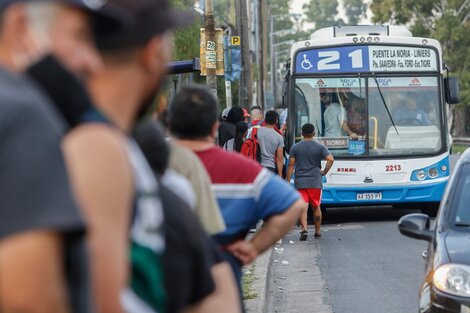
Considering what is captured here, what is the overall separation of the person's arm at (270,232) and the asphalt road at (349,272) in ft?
17.6

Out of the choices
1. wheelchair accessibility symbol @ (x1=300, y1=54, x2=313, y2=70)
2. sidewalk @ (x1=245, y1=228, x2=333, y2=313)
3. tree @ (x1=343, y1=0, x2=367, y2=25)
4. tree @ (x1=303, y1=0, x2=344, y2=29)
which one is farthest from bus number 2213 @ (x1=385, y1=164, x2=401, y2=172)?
tree @ (x1=303, y1=0, x2=344, y2=29)

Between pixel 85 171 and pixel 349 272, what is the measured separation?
1112 cm

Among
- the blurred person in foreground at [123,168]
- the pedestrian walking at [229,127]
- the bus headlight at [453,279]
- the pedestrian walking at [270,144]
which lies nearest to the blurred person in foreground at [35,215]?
the blurred person in foreground at [123,168]

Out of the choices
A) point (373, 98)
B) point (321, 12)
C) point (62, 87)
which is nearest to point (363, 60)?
point (373, 98)

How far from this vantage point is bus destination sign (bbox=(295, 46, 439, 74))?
1897cm

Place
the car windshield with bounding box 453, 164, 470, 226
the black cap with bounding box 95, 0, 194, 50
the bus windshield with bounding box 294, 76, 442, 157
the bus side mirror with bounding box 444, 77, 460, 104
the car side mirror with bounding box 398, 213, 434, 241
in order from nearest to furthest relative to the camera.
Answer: the black cap with bounding box 95, 0, 194, 50
the car side mirror with bounding box 398, 213, 434, 241
the car windshield with bounding box 453, 164, 470, 226
the bus side mirror with bounding box 444, 77, 460, 104
the bus windshield with bounding box 294, 76, 442, 157

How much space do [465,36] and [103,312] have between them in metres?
69.0

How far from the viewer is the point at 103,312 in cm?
211

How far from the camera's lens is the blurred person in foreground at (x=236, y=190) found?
4.91 metres

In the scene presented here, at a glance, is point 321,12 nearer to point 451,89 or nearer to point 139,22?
point 451,89

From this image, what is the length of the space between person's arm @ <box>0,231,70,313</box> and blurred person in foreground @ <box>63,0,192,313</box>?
0.16 metres

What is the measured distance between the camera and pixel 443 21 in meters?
68.1

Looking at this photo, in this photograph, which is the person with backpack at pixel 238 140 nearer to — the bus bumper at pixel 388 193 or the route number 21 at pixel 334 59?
the bus bumper at pixel 388 193

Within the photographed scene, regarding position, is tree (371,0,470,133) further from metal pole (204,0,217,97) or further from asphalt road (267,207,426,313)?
metal pole (204,0,217,97)
